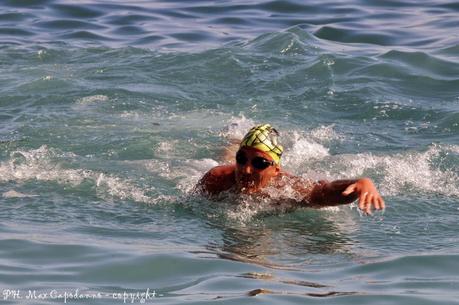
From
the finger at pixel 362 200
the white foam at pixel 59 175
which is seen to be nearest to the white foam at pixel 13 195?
the white foam at pixel 59 175

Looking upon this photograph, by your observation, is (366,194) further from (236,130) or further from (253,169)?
(236,130)

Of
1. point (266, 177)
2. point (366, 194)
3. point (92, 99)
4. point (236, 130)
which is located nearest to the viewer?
point (366, 194)

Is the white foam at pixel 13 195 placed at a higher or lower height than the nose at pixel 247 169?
lower

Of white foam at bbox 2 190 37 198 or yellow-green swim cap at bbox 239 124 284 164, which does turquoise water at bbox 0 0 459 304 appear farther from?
yellow-green swim cap at bbox 239 124 284 164

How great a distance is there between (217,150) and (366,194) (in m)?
3.96

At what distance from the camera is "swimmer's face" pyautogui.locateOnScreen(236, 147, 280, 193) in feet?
27.5

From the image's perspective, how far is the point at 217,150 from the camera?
10.9 metres

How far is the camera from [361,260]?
721 centimetres

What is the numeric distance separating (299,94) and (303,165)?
2704mm

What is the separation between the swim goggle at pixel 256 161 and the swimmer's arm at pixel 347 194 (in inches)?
17.7

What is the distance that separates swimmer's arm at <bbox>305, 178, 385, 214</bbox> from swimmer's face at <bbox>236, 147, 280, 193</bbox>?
0.40 m

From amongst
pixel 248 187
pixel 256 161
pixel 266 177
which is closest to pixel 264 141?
pixel 256 161

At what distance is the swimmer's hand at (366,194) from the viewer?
6988 millimetres

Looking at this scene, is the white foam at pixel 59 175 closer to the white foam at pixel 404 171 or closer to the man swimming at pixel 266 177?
the man swimming at pixel 266 177
